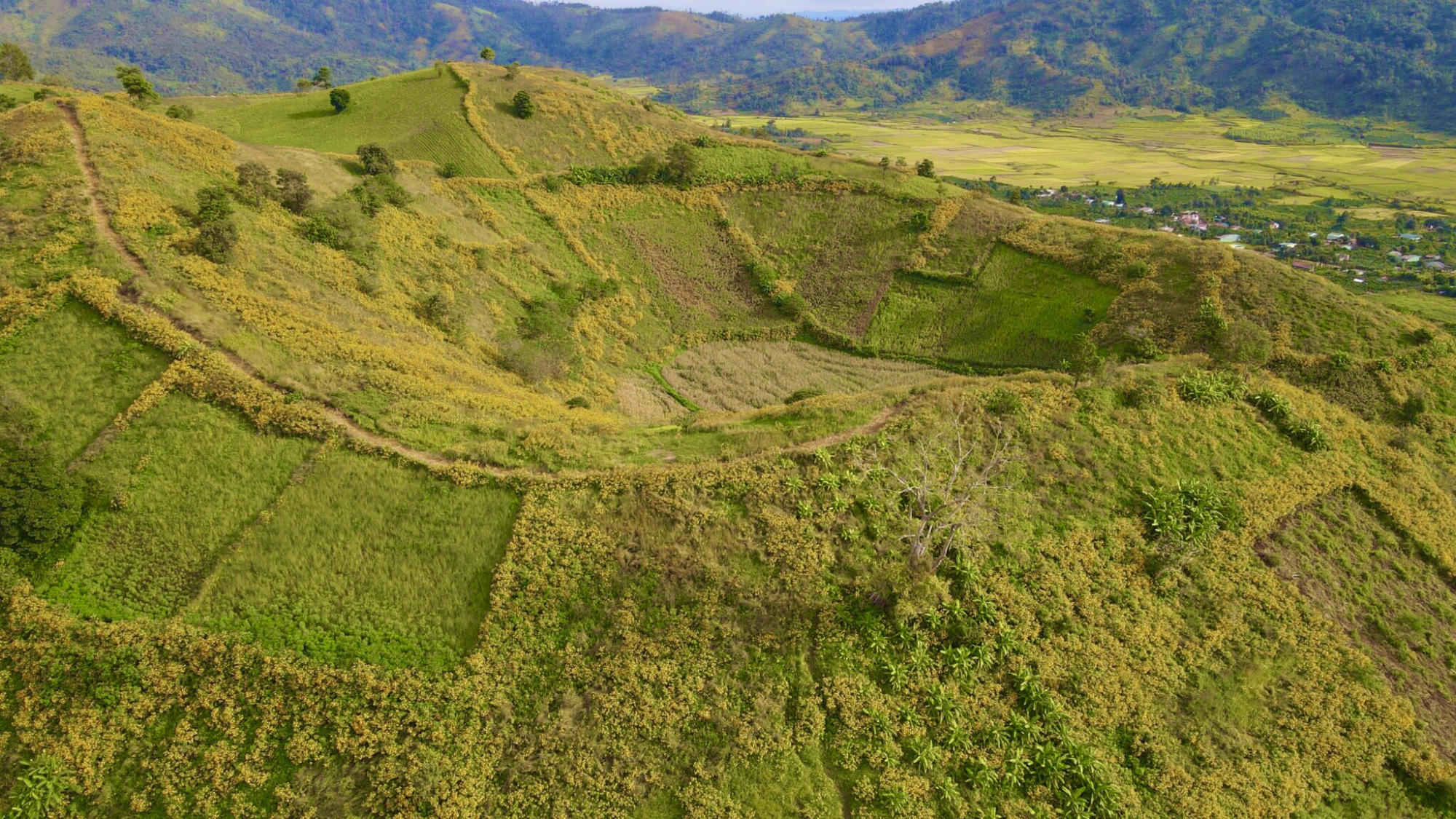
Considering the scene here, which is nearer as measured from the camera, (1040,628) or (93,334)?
(1040,628)

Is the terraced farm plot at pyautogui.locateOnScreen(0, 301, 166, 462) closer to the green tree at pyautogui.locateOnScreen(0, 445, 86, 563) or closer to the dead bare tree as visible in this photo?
the green tree at pyautogui.locateOnScreen(0, 445, 86, 563)

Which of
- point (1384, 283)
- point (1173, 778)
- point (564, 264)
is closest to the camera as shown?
point (1173, 778)

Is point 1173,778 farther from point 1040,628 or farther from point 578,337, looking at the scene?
point 578,337

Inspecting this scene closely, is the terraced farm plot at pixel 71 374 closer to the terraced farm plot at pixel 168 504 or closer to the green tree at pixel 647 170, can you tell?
the terraced farm plot at pixel 168 504

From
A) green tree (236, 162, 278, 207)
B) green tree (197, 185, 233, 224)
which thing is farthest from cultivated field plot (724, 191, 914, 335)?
green tree (197, 185, 233, 224)

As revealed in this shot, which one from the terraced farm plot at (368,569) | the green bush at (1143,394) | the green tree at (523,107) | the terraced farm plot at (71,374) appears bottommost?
the terraced farm plot at (368,569)

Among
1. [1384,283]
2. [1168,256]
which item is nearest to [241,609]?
[1168,256]

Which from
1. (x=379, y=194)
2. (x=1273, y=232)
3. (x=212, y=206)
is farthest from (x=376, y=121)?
(x=1273, y=232)

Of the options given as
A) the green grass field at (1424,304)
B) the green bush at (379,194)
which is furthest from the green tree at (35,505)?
the green grass field at (1424,304)
